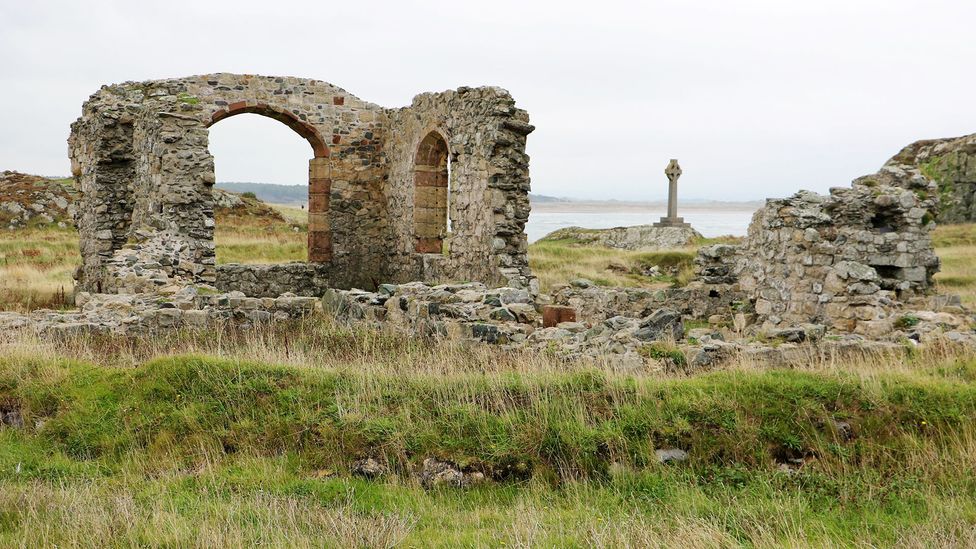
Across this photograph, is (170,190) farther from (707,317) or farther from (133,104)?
(707,317)

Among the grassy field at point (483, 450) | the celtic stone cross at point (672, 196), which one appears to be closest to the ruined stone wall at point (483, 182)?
the grassy field at point (483, 450)

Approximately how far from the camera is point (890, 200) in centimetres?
1133

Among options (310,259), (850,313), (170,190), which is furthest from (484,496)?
(310,259)

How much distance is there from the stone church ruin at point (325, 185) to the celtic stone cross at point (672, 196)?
50.9ft

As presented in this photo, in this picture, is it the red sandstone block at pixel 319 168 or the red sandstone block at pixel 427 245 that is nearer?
the red sandstone block at pixel 427 245

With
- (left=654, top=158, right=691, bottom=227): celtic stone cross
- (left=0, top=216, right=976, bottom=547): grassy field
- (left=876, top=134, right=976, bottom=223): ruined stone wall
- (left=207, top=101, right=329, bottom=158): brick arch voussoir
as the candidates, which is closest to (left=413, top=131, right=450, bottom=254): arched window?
(left=207, top=101, right=329, bottom=158): brick arch voussoir

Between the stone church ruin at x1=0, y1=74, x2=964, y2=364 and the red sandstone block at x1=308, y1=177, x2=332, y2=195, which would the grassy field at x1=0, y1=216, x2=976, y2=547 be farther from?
the red sandstone block at x1=308, y1=177, x2=332, y2=195

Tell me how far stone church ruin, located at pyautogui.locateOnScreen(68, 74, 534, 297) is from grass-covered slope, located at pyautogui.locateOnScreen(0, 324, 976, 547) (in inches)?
231

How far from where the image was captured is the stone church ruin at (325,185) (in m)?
13.4

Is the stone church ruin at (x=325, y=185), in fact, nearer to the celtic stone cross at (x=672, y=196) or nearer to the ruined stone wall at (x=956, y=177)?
the celtic stone cross at (x=672, y=196)

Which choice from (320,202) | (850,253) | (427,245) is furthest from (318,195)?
(850,253)

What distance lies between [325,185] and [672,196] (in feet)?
54.1

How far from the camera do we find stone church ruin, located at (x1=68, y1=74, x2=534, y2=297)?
43.9ft

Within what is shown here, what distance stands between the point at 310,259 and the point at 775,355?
37.5 feet
